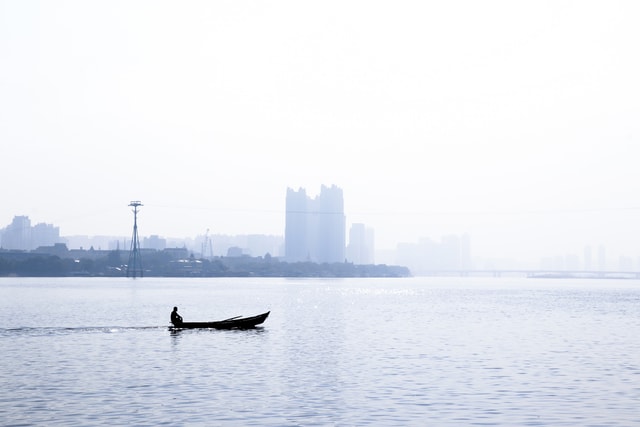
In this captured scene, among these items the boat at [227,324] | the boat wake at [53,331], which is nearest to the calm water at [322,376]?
the boat wake at [53,331]

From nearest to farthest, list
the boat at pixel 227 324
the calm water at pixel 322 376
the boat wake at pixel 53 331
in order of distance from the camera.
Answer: the calm water at pixel 322 376 → the boat wake at pixel 53 331 → the boat at pixel 227 324

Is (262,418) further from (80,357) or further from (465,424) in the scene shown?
(80,357)

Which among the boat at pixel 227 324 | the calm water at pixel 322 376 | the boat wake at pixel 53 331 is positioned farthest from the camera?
the boat at pixel 227 324

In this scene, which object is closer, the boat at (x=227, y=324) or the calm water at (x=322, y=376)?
the calm water at (x=322, y=376)

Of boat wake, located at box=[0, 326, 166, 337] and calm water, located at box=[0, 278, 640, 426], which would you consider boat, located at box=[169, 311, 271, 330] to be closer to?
calm water, located at box=[0, 278, 640, 426]

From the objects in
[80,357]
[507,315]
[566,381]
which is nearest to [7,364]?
[80,357]

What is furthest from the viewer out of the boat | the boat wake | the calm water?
the boat

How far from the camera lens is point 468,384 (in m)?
40.1

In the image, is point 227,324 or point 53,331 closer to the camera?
point 53,331

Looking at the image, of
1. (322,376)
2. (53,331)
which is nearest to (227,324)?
(53,331)

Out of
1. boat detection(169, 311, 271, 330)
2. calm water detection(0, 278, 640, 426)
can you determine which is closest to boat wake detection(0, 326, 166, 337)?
calm water detection(0, 278, 640, 426)

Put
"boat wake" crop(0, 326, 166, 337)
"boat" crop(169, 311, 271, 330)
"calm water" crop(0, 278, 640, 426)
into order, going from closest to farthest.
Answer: "calm water" crop(0, 278, 640, 426)
"boat wake" crop(0, 326, 166, 337)
"boat" crop(169, 311, 271, 330)

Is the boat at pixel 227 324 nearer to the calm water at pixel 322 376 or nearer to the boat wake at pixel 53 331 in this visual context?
the calm water at pixel 322 376

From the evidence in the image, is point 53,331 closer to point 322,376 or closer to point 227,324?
point 227,324
